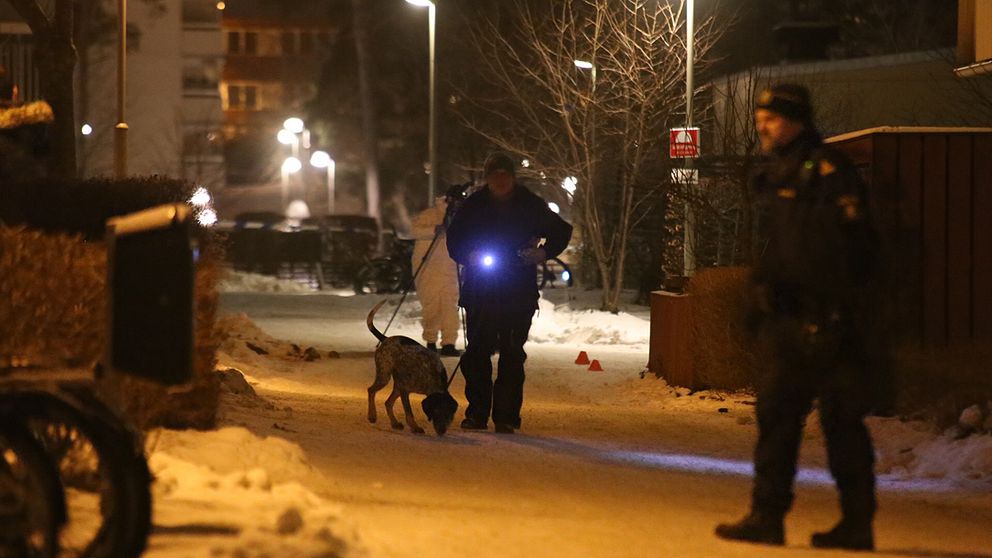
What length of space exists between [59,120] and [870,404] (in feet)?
41.3

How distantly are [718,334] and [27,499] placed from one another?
9735mm

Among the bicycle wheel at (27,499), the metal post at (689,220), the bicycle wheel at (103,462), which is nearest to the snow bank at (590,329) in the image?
the metal post at (689,220)

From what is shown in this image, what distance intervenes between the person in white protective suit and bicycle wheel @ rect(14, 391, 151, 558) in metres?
12.6

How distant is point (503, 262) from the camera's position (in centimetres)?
1052

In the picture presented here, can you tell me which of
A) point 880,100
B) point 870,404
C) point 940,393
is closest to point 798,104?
point 870,404

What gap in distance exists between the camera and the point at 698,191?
20266 millimetres

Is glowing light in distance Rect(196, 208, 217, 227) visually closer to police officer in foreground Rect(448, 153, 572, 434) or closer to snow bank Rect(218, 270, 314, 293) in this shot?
police officer in foreground Rect(448, 153, 572, 434)

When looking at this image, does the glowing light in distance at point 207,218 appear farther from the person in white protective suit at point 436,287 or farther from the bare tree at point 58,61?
the person in white protective suit at point 436,287

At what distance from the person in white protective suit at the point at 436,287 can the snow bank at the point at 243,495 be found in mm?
9701

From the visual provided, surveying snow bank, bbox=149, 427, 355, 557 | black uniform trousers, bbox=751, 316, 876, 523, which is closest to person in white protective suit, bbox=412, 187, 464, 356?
snow bank, bbox=149, 427, 355, 557

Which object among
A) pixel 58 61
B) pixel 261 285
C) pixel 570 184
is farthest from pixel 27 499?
pixel 261 285

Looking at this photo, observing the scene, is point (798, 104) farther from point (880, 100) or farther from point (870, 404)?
point (880, 100)

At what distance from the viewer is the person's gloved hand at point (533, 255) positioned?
10414 millimetres

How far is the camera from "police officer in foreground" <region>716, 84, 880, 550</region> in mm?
6145
